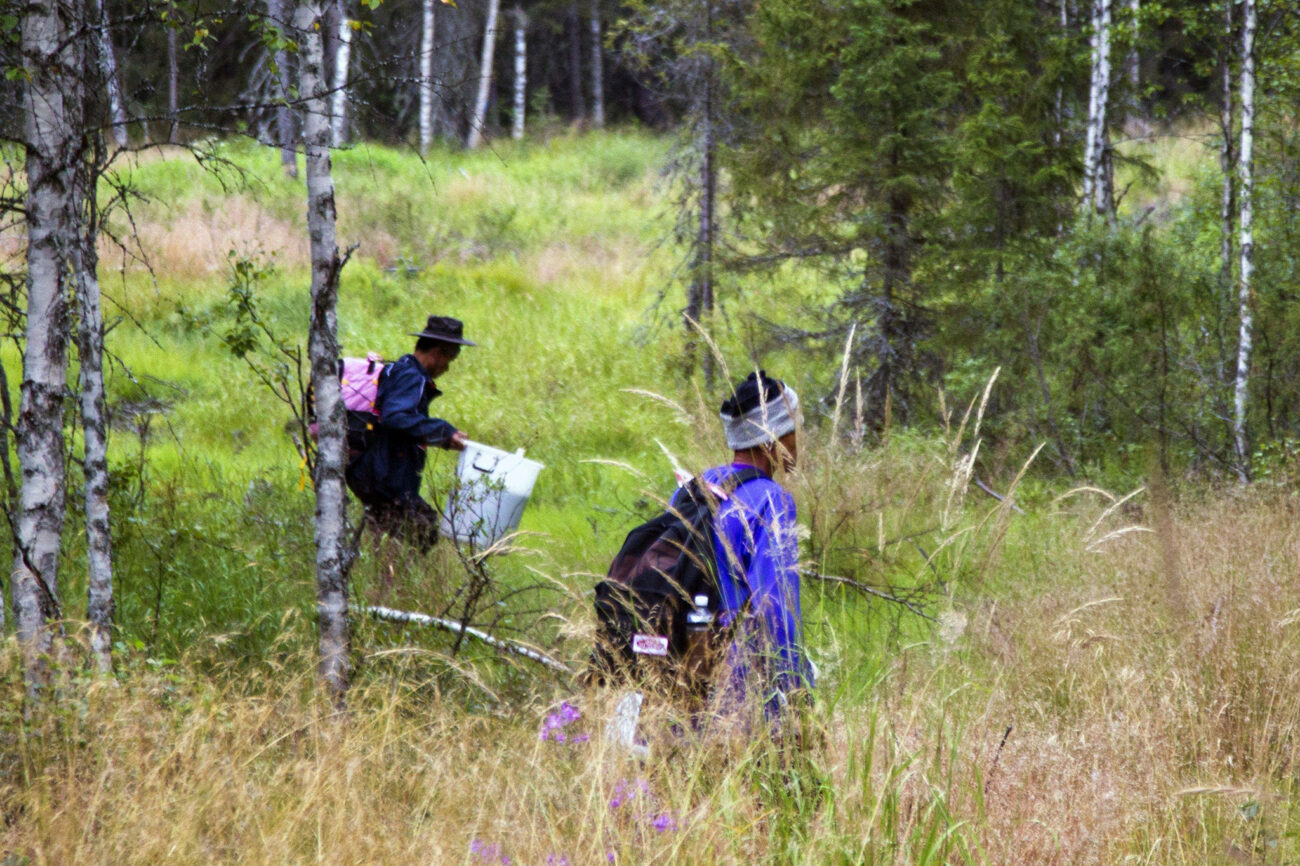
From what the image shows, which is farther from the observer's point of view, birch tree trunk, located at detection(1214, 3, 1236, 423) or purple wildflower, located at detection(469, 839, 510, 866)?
birch tree trunk, located at detection(1214, 3, 1236, 423)

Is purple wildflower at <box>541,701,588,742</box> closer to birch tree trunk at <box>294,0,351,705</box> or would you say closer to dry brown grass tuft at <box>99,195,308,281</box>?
birch tree trunk at <box>294,0,351,705</box>

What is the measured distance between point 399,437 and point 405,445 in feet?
0.23

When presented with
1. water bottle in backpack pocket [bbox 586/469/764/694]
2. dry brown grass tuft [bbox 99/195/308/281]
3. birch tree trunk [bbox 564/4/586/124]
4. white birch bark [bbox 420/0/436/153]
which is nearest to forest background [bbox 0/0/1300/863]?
dry brown grass tuft [bbox 99/195/308/281]

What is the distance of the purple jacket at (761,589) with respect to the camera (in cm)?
303

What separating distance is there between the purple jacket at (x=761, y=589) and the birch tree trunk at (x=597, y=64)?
30.6 metres

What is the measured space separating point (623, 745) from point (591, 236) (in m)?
18.0

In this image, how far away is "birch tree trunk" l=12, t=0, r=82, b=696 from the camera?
4020mm

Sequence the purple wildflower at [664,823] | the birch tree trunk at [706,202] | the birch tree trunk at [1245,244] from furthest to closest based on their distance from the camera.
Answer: the birch tree trunk at [706,202], the birch tree trunk at [1245,244], the purple wildflower at [664,823]

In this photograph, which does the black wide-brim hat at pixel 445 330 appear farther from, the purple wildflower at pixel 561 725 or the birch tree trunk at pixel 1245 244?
the birch tree trunk at pixel 1245 244

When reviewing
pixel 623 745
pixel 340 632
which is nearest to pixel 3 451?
pixel 340 632

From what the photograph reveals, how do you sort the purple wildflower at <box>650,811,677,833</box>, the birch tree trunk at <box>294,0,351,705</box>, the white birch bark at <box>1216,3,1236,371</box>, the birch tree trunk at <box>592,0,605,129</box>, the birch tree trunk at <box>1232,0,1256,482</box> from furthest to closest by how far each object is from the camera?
the birch tree trunk at <box>592,0,605,129</box>, the white birch bark at <box>1216,3,1236,371</box>, the birch tree trunk at <box>1232,0,1256,482</box>, the birch tree trunk at <box>294,0,351,705</box>, the purple wildflower at <box>650,811,677,833</box>

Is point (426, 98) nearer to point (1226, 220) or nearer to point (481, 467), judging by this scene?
point (1226, 220)

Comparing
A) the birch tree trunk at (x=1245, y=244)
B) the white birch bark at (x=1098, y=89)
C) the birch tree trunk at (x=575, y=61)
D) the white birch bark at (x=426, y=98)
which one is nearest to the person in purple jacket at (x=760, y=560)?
the birch tree trunk at (x=1245, y=244)

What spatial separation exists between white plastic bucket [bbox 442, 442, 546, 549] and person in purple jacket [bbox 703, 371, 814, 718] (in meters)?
2.65
